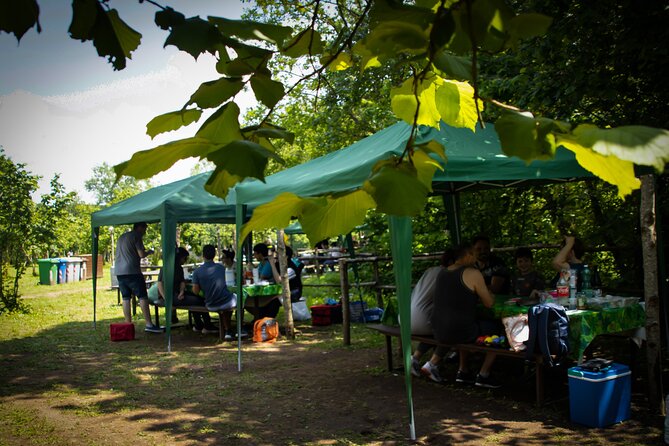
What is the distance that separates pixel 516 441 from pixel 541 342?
0.87 meters

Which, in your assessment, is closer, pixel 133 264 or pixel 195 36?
pixel 195 36

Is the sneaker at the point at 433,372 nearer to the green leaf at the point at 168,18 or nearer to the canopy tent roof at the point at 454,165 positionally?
the canopy tent roof at the point at 454,165

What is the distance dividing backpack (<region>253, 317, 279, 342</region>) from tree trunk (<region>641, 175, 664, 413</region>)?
5.76 metres

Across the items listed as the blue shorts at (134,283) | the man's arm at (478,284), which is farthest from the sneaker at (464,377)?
the blue shorts at (134,283)

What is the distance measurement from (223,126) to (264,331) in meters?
8.78

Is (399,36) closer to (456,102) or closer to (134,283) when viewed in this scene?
(456,102)

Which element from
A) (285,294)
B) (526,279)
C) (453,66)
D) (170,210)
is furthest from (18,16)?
(285,294)

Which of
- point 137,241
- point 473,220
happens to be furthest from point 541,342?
point 137,241

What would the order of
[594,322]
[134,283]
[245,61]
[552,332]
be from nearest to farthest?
[245,61], [552,332], [594,322], [134,283]

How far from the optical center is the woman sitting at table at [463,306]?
5883 millimetres

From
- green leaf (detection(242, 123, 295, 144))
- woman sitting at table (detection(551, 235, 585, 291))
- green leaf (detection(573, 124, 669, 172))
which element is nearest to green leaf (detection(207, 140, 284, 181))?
green leaf (detection(242, 123, 295, 144))

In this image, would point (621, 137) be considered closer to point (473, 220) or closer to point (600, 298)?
point (600, 298)

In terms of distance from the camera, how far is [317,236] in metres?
1.05

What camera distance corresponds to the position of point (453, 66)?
1.10 meters
